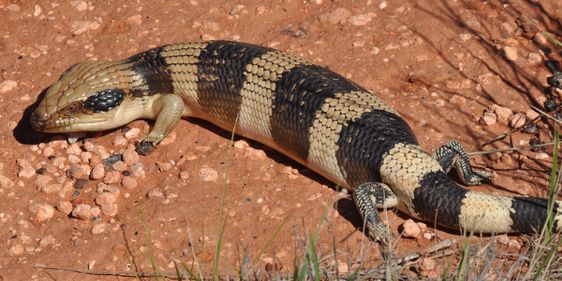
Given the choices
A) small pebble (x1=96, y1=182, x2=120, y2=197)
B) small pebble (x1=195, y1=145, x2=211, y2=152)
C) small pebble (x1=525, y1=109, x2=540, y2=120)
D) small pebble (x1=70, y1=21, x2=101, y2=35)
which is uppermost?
small pebble (x1=525, y1=109, x2=540, y2=120)

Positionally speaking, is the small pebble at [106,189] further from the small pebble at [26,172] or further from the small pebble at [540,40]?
the small pebble at [540,40]

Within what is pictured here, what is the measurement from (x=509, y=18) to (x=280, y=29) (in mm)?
1988

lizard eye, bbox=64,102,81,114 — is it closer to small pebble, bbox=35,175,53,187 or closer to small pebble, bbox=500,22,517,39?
small pebble, bbox=35,175,53,187

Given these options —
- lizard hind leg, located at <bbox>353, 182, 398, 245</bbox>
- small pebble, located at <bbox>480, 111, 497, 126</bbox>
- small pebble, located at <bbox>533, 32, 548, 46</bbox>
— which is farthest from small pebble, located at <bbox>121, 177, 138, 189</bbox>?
small pebble, located at <bbox>533, 32, 548, 46</bbox>

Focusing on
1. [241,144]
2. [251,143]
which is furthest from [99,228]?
[251,143]

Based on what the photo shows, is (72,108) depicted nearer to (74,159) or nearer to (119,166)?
(74,159)

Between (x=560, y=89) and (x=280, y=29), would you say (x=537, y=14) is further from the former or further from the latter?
(x=280, y=29)

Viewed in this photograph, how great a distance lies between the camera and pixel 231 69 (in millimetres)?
6152

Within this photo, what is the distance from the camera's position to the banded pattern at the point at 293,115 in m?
5.04

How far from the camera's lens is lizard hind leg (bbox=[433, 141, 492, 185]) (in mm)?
5488

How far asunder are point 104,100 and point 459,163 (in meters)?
2.78

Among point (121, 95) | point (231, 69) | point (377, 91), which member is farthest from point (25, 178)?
point (377, 91)

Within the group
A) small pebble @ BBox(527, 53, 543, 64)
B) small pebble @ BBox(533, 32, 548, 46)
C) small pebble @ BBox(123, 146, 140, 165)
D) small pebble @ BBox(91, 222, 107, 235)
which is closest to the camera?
small pebble @ BBox(91, 222, 107, 235)

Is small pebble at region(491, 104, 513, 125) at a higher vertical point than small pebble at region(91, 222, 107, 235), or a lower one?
higher
